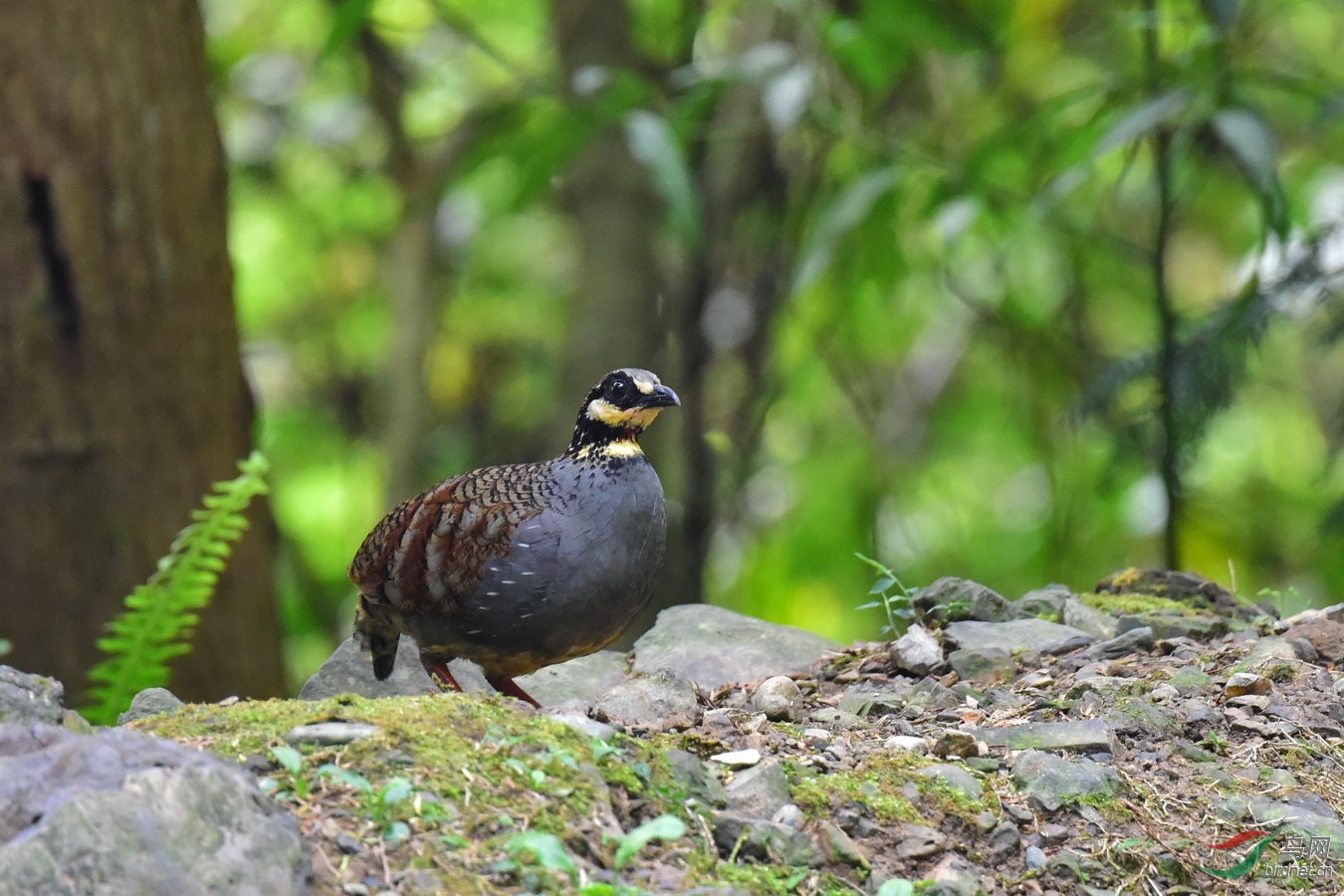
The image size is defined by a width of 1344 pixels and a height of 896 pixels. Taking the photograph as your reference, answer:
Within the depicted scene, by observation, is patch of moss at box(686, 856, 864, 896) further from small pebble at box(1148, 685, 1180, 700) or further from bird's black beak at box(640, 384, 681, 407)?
bird's black beak at box(640, 384, 681, 407)

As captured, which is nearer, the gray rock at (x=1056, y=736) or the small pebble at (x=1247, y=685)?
the gray rock at (x=1056, y=736)

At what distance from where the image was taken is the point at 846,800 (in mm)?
3107

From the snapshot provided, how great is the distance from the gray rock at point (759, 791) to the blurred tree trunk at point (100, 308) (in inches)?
148

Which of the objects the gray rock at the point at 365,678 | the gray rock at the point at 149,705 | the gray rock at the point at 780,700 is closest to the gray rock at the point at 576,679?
the gray rock at the point at 365,678

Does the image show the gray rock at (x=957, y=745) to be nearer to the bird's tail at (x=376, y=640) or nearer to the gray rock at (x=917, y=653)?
the gray rock at (x=917, y=653)

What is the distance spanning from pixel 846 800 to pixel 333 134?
835 centimetres

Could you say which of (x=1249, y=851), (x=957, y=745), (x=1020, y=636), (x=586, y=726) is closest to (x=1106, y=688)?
(x=1020, y=636)

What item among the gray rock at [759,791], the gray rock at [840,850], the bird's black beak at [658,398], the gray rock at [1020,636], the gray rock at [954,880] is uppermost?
the bird's black beak at [658,398]

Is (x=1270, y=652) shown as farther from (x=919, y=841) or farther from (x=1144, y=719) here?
(x=919, y=841)

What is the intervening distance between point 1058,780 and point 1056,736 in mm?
283

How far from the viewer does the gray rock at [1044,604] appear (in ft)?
15.3

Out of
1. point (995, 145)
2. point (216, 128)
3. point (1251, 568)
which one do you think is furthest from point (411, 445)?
point (1251, 568)

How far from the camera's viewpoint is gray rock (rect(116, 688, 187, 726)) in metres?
3.79

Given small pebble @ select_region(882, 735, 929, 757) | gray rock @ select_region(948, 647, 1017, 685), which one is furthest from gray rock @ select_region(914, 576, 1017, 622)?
small pebble @ select_region(882, 735, 929, 757)
